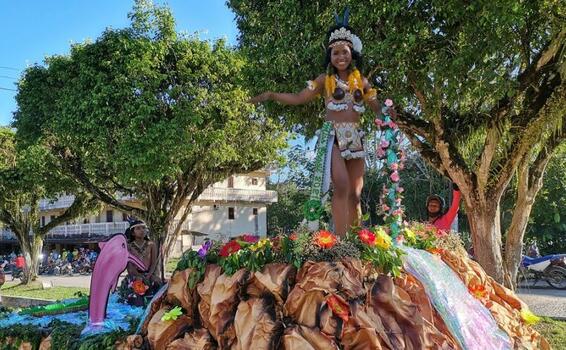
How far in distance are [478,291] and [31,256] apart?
21008 mm

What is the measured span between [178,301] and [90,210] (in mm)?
19547

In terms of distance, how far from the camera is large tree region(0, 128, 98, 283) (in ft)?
54.2

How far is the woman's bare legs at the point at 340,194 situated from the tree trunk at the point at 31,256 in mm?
19873

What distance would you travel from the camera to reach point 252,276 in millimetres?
4301

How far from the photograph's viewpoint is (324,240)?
4.31 meters

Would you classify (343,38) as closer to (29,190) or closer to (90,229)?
(29,190)

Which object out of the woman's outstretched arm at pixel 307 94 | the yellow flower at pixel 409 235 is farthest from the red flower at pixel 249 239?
the yellow flower at pixel 409 235

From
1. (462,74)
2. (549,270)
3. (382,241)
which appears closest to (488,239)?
(462,74)

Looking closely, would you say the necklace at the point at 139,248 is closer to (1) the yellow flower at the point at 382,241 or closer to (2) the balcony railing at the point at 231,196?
(1) the yellow flower at the point at 382,241

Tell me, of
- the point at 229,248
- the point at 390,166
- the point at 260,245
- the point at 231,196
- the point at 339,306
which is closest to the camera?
the point at 339,306

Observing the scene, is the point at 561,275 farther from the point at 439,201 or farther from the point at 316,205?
the point at 316,205

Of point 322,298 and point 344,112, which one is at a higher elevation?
point 344,112

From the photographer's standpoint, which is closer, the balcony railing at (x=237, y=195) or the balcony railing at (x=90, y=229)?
the balcony railing at (x=90, y=229)

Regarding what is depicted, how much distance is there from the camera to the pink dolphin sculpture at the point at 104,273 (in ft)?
18.8
